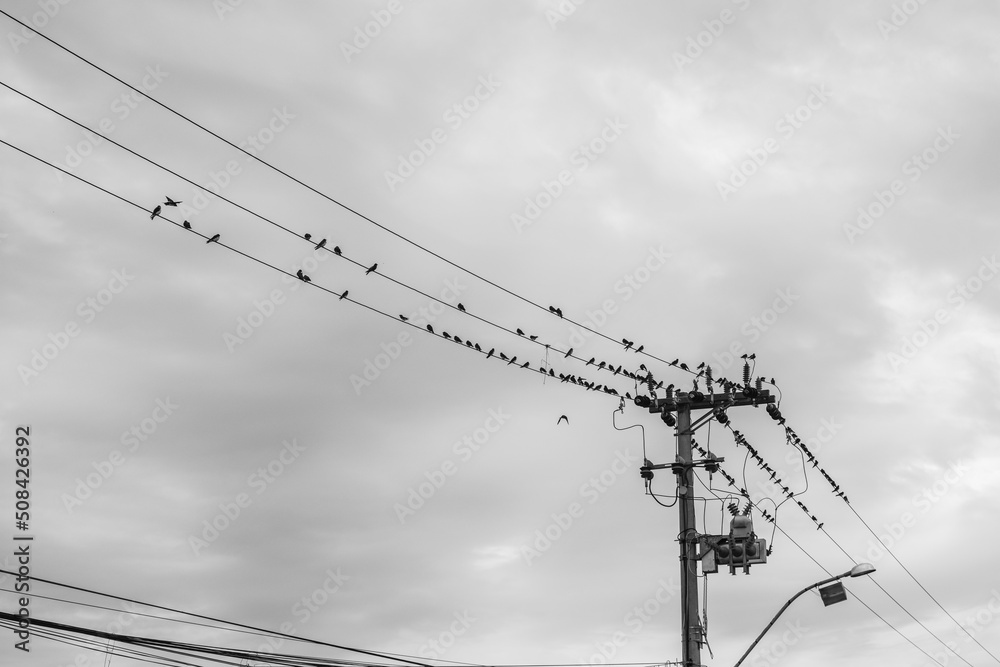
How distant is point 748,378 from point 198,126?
50.6ft

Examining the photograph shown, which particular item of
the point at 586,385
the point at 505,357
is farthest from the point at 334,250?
the point at 586,385

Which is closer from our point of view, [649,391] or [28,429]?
[28,429]

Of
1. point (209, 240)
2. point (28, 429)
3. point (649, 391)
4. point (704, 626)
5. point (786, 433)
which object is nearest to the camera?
point (209, 240)

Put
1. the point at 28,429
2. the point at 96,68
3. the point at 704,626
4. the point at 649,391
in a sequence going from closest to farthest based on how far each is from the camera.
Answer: the point at 96,68
the point at 28,429
the point at 704,626
the point at 649,391

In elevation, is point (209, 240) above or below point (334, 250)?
below

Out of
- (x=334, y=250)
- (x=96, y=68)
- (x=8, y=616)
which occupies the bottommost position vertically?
(x=8, y=616)

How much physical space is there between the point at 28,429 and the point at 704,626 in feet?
48.7

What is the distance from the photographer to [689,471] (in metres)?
28.7

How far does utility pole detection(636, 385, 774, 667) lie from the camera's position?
27.7 meters

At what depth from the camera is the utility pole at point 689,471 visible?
27.7 meters

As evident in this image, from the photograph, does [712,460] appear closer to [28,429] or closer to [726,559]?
[726,559]

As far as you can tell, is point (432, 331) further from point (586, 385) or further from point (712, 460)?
point (712, 460)

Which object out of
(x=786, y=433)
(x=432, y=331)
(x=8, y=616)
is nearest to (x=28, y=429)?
(x=8, y=616)

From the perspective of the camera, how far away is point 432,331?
85.5 feet
